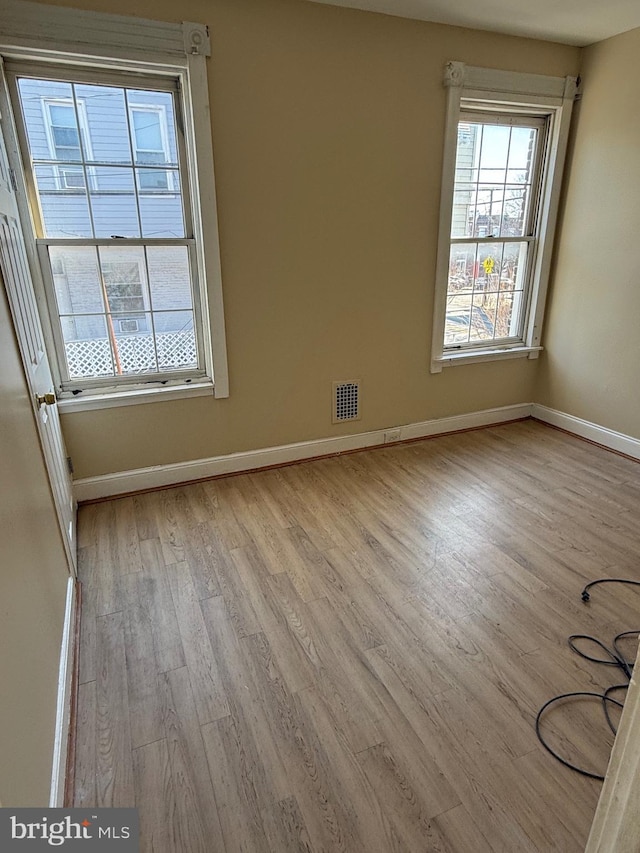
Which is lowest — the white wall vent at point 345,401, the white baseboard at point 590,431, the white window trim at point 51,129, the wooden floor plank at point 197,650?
the wooden floor plank at point 197,650

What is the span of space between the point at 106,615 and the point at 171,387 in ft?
4.55

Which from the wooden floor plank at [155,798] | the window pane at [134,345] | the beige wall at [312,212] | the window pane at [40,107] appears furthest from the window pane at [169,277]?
the wooden floor plank at [155,798]

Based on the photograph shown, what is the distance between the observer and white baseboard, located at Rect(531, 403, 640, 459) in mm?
3480

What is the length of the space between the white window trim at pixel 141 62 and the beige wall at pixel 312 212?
0.23 ft

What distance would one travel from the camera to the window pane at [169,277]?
2.83 metres

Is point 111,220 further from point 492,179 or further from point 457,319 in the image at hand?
point 492,179

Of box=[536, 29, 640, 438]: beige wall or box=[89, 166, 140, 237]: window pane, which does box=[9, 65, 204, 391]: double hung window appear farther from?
box=[536, 29, 640, 438]: beige wall

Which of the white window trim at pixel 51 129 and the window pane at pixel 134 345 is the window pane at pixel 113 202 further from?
the window pane at pixel 134 345

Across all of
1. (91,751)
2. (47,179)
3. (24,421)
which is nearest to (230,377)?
(47,179)

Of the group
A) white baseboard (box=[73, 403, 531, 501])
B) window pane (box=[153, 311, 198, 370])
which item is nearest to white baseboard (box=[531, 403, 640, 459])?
white baseboard (box=[73, 403, 531, 501])

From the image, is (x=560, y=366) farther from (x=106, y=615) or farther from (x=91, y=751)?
(x=91, y=751)

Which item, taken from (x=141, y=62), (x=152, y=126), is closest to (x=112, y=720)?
(x=152, y=126)

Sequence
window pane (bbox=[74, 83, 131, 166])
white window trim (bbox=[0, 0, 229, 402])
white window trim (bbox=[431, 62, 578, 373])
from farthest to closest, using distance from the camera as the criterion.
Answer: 1. white window trim (bbox=[431, 62, 578, 373])
2. window pane (bbox=[74, 83, 131, 166])
3. white window trim (bbox=[0, 0, 229, 402])

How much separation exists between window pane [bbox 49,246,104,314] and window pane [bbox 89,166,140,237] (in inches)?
5.9
